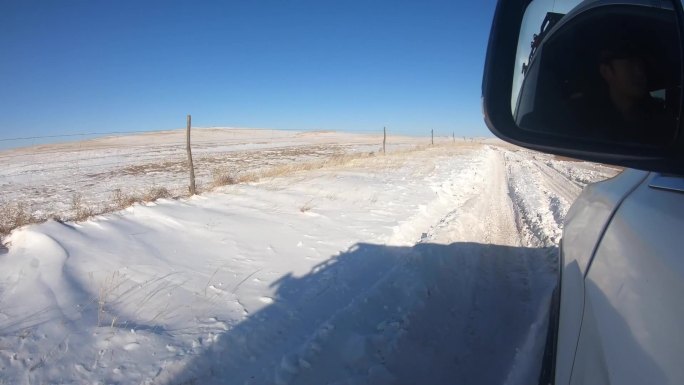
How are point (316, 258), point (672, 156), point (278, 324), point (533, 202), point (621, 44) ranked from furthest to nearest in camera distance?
point (533, 202) → point (316, 258) → point (278, 324) → point (621, 44) → point (672, 156)

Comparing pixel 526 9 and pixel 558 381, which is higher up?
pixel 526 9

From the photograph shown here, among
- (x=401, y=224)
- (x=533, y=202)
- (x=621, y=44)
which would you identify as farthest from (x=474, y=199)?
(x=621, y=44)

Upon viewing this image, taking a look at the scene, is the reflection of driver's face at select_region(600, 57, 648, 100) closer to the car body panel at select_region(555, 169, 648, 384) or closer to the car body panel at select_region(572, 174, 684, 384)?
the car body panel at select_region(572, 174, 684, 384)

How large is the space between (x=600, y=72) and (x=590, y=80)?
42 millimetres

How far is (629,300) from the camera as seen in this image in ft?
3.66

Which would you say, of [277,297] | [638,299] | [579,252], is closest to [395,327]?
[277,297]

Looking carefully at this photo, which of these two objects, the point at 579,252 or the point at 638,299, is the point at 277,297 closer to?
the point at 579,252

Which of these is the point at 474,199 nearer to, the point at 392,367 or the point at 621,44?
the point at 392,367

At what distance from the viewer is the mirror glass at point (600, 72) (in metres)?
1.09

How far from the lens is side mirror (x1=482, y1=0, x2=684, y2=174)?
1.05 meters

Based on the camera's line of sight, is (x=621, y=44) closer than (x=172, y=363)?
Yes

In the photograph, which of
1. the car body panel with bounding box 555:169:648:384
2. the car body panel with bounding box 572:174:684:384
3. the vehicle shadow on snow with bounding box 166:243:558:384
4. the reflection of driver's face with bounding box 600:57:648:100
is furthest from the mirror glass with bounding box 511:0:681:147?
the vehicle shadow on snow with bounding box 166:243:558:384

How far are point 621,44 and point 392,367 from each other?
259cm

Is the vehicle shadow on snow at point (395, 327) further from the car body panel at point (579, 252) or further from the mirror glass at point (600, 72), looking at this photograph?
the mirror glass at point (600, 72)
